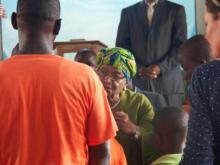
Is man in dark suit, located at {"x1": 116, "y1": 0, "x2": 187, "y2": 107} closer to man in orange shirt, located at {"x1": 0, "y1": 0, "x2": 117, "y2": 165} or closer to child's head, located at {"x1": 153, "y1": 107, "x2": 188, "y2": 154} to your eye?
child's head, located at {"x1": 153, "y1": 107, "x2": 188, "y2": 154}

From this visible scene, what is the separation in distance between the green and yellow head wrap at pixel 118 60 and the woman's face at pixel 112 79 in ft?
0.09

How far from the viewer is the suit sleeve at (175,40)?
12.1 ft

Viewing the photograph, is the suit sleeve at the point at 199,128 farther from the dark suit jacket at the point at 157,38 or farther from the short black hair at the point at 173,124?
the dark suit jacket at the point at 157,38

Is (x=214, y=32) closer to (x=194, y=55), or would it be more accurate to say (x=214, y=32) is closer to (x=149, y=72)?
(x=194, y=55)

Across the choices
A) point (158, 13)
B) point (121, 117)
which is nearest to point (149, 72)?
point (158, 13)

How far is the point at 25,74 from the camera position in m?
1.54

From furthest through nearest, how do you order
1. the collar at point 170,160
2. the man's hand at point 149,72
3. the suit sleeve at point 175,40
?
the suit sleeve at point 175,40, the man's hand at point 149,72, the collar at point 170,160

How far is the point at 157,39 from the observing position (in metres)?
3.78

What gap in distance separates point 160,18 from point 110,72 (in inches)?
43.9

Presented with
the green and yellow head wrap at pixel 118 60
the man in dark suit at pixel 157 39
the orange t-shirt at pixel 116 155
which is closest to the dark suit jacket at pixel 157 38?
the man in dark suit at pixel 157 39

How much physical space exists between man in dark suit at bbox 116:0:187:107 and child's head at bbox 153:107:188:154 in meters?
1.29

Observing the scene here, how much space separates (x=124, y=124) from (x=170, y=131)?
358 millimetres

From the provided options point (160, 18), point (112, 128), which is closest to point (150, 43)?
point (160, 18)

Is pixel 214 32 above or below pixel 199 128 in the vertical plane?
above
